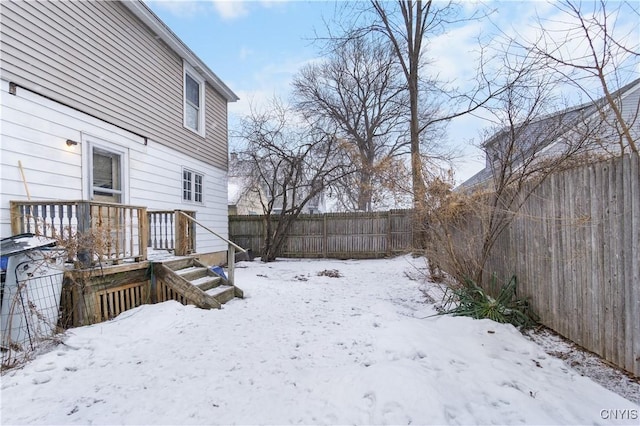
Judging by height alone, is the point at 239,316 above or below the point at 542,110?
below

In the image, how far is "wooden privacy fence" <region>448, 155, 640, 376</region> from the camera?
100 inches

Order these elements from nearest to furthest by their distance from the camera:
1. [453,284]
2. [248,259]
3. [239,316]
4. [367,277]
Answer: [239,316] → [453,284] → [367,277] → [248,259]

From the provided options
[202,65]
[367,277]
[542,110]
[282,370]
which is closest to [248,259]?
[367,277]

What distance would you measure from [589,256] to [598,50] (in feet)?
5.97

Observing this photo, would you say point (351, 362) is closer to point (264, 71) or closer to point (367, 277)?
point (367, 277)

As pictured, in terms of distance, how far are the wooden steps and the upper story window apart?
458 centimetres

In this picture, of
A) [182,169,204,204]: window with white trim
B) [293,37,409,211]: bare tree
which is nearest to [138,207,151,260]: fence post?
[182,169,204,204]: window with white trim

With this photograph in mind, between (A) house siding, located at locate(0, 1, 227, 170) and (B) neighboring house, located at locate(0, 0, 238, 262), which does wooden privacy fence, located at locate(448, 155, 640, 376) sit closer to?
(B) neighboring house, located at locate(0, 0, 238, 262)

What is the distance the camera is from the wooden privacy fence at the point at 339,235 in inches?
465

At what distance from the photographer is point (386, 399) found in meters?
2.25

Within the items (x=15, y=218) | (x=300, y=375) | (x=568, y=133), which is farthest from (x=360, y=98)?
(x=300, y=375)

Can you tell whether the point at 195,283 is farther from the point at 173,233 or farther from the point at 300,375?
the point at 300,375

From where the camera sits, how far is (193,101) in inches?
355

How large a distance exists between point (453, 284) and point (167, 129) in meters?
7.16
